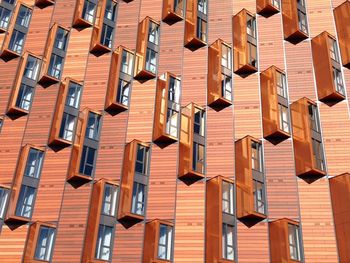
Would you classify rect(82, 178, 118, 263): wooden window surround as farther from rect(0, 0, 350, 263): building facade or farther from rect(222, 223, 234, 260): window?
rect(222, 223, 234, 260): window

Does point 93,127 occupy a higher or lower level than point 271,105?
lower

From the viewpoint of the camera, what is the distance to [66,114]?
1439 inches

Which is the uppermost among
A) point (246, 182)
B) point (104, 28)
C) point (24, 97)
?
point (104, 28)

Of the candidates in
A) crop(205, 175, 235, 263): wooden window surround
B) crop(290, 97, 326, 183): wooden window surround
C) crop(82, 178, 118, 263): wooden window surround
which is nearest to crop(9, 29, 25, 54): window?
crop(82, 178, 118, 263): wooden window surround

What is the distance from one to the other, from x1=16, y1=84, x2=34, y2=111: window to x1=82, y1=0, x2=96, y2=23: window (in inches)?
366

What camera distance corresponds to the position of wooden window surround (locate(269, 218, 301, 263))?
29.7 m

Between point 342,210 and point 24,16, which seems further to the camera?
point 24,16

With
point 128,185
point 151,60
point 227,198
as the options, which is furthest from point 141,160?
point 151,60

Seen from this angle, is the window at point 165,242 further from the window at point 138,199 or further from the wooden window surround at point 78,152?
the wooden window surround at point 78,152

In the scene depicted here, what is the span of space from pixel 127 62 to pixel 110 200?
12974 mm

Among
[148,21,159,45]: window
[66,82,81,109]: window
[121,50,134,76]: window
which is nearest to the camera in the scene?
[66,82,81,109]: window

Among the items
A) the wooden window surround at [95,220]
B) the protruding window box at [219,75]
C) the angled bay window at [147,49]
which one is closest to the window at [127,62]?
the angled bay window at [147,49]

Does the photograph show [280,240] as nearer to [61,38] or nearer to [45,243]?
[45,243]

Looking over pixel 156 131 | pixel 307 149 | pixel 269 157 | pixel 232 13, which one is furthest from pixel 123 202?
pixel 232 13
